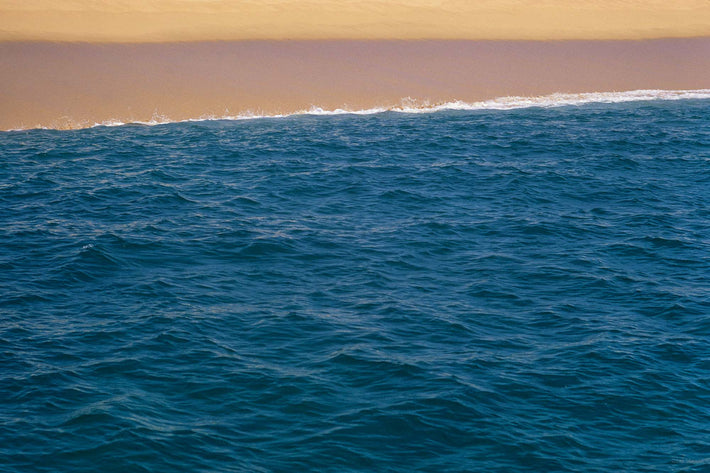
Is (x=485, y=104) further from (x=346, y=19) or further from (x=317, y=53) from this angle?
(x=346, y=19)

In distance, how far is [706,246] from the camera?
862 inches

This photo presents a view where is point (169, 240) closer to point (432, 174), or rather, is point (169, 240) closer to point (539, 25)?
point (432, 174)

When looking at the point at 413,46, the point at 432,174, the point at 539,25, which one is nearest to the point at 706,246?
the point at 432,174

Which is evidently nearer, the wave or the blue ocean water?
the blue ocean water

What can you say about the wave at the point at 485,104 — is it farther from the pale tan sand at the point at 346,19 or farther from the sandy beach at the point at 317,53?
the pale tan sand at the point at 346,19

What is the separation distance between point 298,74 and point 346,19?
9816 millimetres

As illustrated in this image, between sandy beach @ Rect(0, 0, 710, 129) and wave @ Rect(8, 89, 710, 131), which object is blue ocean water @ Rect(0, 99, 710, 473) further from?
sandy beach @ Rect(0, 0, 710, 129)

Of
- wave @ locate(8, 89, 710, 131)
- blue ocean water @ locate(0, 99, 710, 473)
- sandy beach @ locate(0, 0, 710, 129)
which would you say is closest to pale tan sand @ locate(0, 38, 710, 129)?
sandy beach @ locate(0, 0, 710, 129)

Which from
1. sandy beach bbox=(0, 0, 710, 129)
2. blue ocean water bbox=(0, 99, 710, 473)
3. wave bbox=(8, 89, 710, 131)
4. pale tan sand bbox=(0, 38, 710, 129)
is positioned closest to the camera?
blue ocean water bbox=(0, 99, 710, 473)

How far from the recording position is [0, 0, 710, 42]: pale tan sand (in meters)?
47.2

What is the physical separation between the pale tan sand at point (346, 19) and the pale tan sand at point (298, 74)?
143 cm

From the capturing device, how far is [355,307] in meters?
18.2

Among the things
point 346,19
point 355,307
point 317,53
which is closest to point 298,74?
point 317,53

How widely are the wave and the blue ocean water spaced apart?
16.4ft
